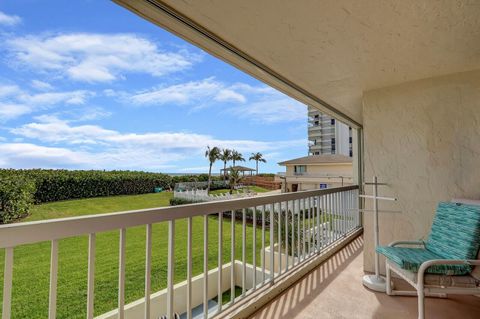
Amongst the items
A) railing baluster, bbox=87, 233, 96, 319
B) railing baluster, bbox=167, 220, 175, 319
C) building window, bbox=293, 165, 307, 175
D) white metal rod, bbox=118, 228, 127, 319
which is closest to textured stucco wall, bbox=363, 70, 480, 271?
railing baluster, bbox=167, 220, 175, 319

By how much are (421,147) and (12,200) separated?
205 inches

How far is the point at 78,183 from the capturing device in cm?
724

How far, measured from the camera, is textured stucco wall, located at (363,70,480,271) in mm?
2600

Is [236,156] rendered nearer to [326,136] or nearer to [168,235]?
[326,136]

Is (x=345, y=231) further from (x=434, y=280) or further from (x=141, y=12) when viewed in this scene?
(x=141, y=12)

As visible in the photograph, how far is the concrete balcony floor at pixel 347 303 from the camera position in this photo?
2.15 metres

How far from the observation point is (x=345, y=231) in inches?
172

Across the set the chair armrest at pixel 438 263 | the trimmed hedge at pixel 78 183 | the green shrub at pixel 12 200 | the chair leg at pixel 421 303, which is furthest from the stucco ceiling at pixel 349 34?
the trimmed hedge at pixel 78 183

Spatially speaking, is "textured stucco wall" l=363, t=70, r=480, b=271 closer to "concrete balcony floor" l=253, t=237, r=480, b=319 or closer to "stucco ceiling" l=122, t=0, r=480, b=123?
"stucco ceiling" l=122, t=0, r=480, b=123

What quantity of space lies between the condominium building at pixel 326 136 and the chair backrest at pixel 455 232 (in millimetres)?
29711

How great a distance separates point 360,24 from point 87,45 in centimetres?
513

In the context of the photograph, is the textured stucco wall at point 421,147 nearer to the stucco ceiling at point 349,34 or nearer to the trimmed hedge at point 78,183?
the stucco ceiling at point 349,34

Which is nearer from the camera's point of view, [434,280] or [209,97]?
[434,280]

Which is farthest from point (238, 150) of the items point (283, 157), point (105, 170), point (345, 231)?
point (345, 231)
